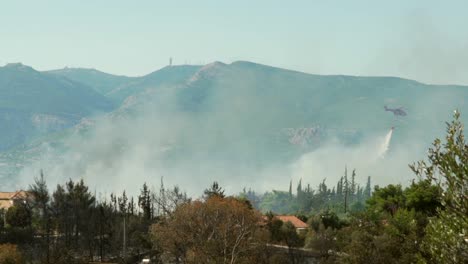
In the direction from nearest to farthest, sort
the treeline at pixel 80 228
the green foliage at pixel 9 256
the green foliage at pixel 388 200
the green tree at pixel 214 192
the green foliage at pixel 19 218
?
1. the green foliage at pixel 9 256
2. the treeline at pixel 80 228
3. the green tree at pixel 214 192
4. the green foliage at pixel 19 218
5. the green foliage at pixel 388 200

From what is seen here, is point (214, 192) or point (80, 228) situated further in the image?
point (80, 228)

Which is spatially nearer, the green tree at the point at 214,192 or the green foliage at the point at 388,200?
the green tree at the point at 214,192

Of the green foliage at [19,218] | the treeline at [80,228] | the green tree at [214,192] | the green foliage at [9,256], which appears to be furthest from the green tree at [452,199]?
the green foliage at [19,218]

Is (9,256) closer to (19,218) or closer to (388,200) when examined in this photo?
(19,218)

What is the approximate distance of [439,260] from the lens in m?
23.7

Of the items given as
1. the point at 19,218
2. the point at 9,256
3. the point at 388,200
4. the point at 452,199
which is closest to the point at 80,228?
the point at 19,218

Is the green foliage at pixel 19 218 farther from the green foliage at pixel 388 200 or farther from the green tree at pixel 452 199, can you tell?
the green tree at pixel 452 199

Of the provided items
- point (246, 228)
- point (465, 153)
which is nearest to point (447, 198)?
point (465, 153)

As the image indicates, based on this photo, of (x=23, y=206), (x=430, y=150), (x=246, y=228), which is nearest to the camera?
(x=430, y=150)

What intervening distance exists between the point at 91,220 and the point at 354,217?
38.8 metres

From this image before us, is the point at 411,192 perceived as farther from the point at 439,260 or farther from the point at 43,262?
the point at 439,260

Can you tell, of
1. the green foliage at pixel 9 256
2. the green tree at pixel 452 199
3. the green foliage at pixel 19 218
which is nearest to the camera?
the green tree at pixel 452 199

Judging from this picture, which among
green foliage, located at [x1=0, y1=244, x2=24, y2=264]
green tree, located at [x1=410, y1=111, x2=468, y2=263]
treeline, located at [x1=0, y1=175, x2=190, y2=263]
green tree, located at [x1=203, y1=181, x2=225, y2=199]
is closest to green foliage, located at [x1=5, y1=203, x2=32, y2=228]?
treeline, located at [x1=0, y1=175, x2=190, y2=263]

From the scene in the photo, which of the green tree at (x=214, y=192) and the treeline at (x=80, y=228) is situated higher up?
the green tree at (x=214, y=192)
